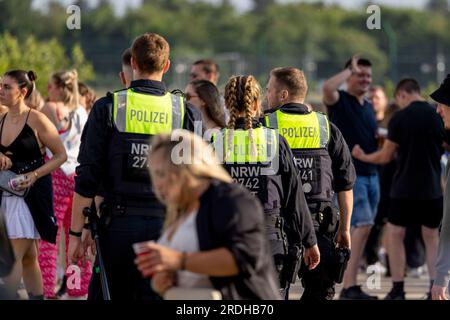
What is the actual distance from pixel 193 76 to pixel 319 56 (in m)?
82.7

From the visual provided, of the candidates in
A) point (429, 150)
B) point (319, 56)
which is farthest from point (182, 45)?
point (429, 150)

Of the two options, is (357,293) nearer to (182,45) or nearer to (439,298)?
(439,298)

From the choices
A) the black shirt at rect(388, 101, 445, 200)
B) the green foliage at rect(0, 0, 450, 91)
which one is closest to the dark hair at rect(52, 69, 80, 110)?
the black shirt at rect(388, 101, 445, 200)

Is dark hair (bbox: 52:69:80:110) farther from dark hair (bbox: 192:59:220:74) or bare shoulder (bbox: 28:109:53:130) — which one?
bare shoulder (bbox: 28:109:53:130)

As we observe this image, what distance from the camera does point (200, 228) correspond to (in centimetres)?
452

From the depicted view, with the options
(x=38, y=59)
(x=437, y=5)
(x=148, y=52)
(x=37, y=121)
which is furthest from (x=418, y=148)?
(x=437, y=5)

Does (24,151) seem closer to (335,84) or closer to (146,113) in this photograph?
(146,113)

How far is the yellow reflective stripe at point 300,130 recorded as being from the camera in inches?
291

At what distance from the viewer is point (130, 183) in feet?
20.4

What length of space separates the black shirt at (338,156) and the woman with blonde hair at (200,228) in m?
2.94

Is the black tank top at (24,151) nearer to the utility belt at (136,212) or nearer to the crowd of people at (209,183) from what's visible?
the crowd of people at (209,183)

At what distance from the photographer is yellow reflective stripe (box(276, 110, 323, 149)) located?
7398mm

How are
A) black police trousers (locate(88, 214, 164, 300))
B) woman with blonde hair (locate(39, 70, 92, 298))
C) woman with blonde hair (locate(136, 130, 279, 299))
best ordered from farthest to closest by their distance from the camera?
woman with blonde hair (locate(39, 70, 92, 298)) < black police trousers (locate(88, 214, 164, 300)) < woman with blonde hair (locate(136, 130, 279, 299))

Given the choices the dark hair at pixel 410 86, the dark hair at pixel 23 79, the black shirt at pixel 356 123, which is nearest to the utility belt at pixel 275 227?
the dark hair at pixel 23 79
